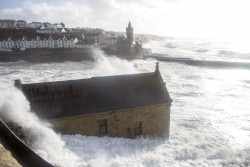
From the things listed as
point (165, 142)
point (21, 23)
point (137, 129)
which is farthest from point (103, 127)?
point (21, 23)

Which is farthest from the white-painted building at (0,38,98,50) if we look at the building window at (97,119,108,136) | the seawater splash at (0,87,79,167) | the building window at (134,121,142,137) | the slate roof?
the seawater splash at (0,87,79,167)

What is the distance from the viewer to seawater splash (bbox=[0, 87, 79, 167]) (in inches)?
616

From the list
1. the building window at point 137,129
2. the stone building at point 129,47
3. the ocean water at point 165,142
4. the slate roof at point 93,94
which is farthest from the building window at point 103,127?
the stone building at point 129,47

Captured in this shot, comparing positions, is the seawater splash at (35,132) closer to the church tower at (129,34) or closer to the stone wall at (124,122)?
the stone wall at (124,122)

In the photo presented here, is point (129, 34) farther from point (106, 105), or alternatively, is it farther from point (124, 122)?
point (106, 105)

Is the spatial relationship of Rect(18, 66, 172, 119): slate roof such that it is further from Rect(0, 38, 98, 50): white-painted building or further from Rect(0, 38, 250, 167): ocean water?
Rect(0, 38, 98, 50): white-painted building

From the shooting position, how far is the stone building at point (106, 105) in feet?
68.1

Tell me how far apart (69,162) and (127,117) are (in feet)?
25.1

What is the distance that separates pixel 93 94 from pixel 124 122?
308cm

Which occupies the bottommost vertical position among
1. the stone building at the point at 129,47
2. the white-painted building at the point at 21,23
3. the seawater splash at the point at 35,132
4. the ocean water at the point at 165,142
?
the ocean water at the point at 165,142

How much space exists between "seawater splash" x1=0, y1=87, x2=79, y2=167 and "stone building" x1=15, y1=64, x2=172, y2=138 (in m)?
1.46

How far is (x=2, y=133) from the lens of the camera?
1484 cm

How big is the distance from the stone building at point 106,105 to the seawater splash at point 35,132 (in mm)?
1460

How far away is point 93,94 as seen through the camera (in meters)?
22.7
